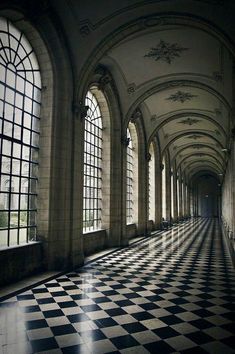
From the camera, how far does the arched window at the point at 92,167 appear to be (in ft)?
40.0

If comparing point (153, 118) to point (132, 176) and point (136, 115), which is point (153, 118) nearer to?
point (136, 115)

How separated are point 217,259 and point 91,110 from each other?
7.92 metres

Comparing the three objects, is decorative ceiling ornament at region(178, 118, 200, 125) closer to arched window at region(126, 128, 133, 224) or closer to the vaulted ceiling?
the vaulted ceiling

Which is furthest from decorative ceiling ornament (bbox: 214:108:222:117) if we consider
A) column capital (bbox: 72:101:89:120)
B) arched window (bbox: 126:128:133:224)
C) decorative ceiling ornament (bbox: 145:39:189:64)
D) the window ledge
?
the window ledge

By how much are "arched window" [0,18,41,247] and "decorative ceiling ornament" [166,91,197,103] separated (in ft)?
31.4

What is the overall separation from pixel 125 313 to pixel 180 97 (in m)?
13.8

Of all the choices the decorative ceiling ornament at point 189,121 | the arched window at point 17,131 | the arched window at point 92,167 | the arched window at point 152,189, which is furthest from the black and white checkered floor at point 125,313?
the decorative ceiling ornament at point 189,121

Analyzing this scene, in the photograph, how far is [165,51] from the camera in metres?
11.5

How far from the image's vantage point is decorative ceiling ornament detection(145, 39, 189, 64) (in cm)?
1112

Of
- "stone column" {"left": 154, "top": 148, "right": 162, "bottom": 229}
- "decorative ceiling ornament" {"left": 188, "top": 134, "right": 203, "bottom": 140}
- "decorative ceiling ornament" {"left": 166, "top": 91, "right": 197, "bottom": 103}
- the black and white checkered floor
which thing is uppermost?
"decorative ceiling ornament" {"left": 188, "top": 134, "right": 203, "bottom": 140}

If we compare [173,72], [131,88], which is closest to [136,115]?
[131,88]

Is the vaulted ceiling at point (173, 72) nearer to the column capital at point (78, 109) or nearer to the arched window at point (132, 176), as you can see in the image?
the arched window at point (132, 176)

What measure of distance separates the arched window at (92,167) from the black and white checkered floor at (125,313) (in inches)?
132

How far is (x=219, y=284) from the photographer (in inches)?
300
